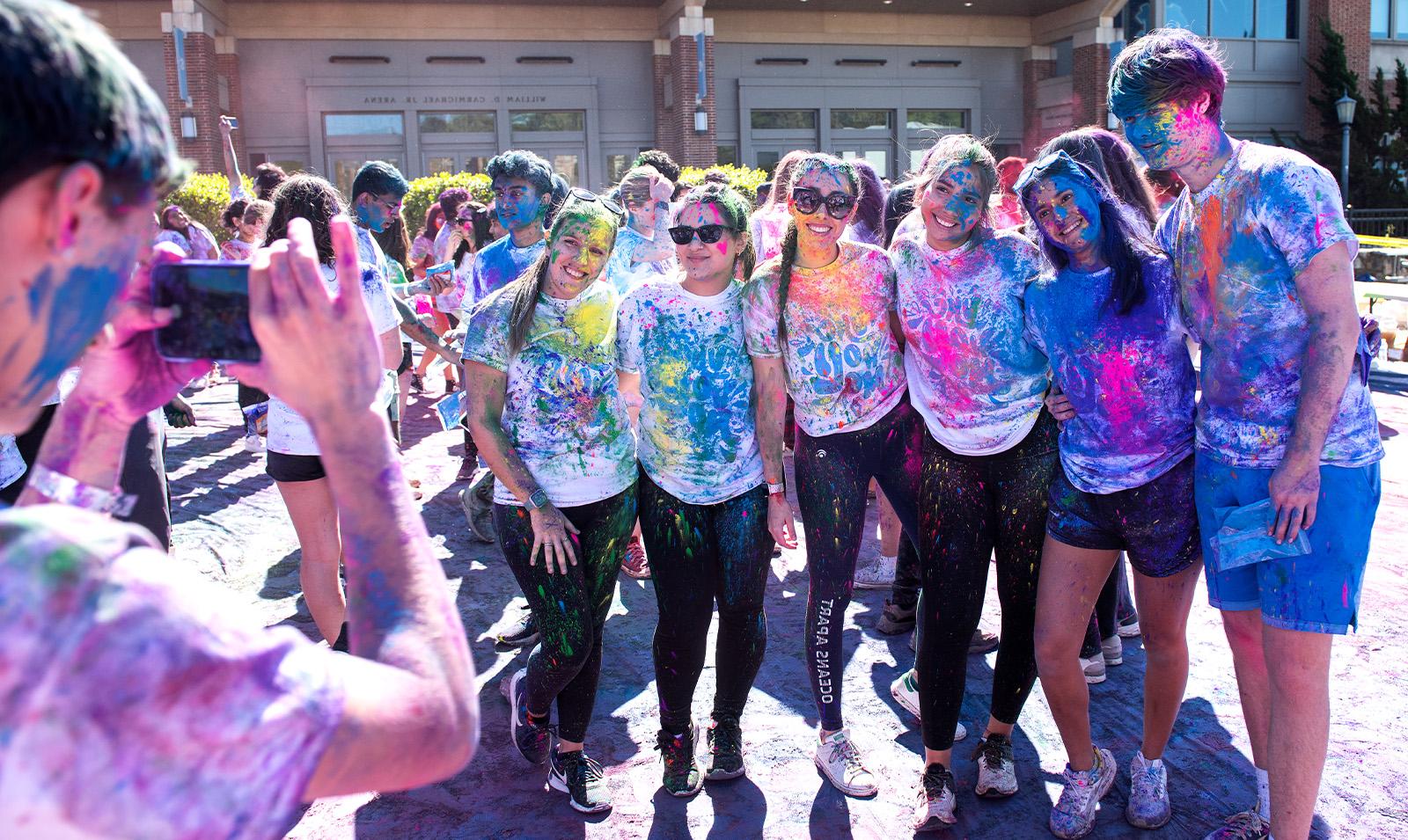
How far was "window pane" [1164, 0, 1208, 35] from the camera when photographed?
24.8 meters

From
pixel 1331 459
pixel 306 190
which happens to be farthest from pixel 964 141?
pixel 306 190

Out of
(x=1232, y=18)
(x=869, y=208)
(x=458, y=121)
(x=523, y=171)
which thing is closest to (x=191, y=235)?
(x=523, y=171)

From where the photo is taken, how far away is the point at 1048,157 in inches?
117

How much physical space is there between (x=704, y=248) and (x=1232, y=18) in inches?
1089

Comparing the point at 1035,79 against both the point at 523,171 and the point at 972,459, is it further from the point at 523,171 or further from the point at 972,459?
the point at 972,459

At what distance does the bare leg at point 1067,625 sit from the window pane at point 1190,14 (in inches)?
1027

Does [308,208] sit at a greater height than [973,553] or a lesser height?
greater

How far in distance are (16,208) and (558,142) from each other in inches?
885

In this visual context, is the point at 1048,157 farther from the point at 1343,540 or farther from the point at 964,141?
the point at 1343,540

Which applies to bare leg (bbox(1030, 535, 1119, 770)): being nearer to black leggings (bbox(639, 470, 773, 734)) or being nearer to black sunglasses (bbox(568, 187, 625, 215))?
black leggings (bbox(639, 470, 773, 734))

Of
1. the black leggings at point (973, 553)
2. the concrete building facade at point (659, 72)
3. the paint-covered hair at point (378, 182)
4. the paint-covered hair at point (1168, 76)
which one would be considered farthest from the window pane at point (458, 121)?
the paint-covered hair at point (1168, 76)

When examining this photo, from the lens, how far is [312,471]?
145 inches

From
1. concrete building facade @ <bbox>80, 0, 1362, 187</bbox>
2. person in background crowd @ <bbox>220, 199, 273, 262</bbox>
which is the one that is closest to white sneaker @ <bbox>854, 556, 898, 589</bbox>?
person in background crowd @ <bbox>220, 199, 273, 262</bbox>

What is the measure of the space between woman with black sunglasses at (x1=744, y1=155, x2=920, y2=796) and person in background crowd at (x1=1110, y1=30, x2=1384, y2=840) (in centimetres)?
89
